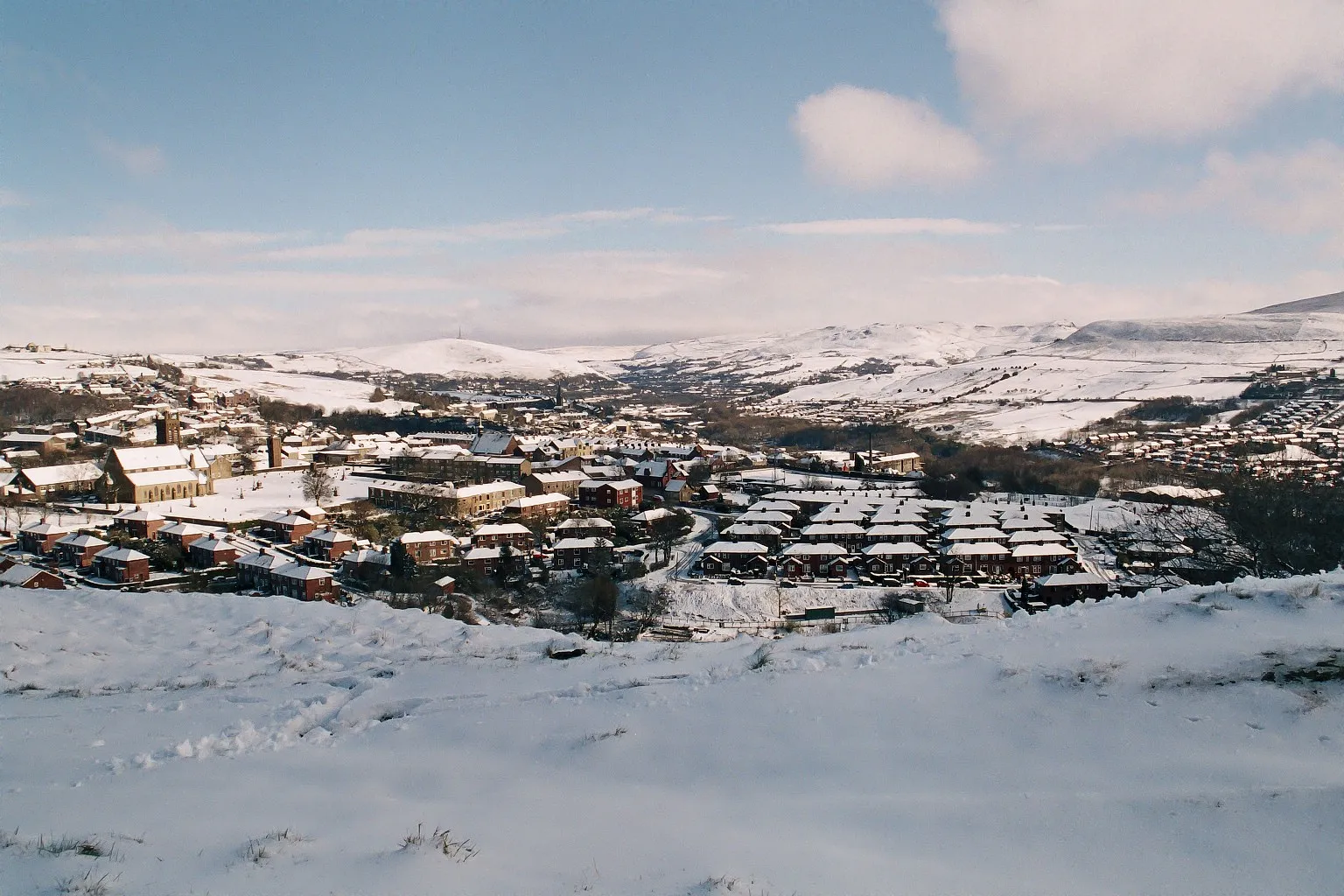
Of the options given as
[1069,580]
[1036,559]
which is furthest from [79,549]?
[1036,559]

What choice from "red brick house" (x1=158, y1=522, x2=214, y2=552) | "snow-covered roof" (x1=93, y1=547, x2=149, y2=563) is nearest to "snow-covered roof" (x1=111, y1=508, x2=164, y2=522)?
"red brick house" (x1=158, y1=522, x2=214, y2=552)

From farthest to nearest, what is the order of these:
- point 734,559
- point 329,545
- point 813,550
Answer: point 813,550
point 329,545
point 734,559

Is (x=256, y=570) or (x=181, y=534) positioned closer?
(x=256, y=570)

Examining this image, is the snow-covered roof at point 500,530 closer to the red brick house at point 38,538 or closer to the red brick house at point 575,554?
the red brick house at point 575,554

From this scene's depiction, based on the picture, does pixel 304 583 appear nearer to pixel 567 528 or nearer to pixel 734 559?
pixel 567 528

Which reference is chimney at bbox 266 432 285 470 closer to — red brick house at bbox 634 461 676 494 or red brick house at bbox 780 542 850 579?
red brick house at bbox 634 461 676 494

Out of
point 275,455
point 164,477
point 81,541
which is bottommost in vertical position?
point 81,541

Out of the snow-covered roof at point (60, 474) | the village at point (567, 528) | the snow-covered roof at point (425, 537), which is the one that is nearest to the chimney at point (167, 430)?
the village at point (567, 528)
